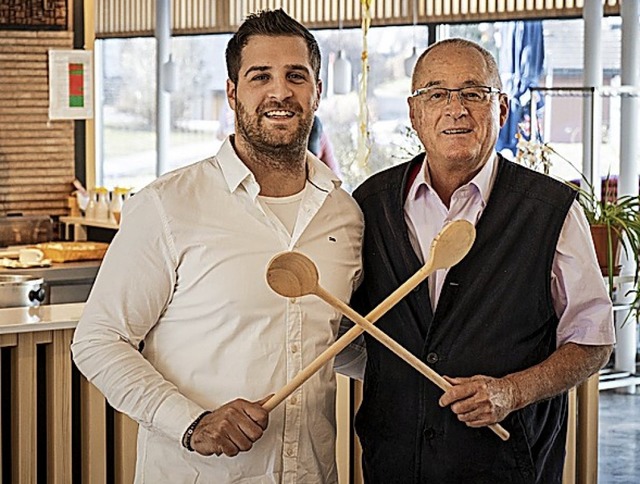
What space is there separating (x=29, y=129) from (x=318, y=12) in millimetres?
2503

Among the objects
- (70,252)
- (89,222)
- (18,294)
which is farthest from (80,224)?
(18,294)

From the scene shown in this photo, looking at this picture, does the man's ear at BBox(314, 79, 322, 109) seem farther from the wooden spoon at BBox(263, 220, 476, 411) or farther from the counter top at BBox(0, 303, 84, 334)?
the counter top at BBox(0, 303, 84, 334)

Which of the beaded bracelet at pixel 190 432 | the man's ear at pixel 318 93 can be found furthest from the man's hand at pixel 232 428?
the man's ear at pixel 318 93

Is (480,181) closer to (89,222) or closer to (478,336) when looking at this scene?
(478,336)

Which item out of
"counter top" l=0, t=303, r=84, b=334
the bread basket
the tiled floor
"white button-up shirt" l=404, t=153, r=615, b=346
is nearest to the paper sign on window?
Answer: the bread basket

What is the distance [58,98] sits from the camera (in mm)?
7230

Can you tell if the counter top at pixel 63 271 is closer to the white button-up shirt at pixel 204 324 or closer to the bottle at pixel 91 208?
the bottle at pixel 91 208

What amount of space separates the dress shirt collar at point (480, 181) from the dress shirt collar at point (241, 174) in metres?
0.16

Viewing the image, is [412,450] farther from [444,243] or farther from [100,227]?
[100,227]

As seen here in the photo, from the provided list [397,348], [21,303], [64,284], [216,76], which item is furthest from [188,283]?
[216,76]

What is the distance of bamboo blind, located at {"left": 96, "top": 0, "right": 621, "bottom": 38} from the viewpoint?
734cm

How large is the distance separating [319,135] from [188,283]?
6.07 m

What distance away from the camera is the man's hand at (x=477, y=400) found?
2.10 meters

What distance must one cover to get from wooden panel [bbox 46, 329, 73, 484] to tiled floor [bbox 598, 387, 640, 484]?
3.14 m
